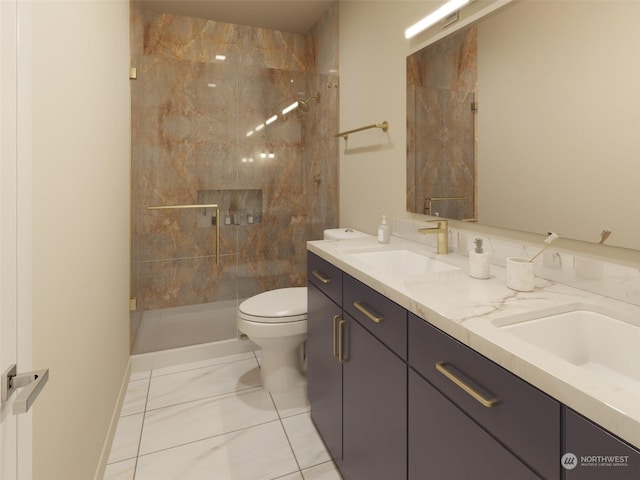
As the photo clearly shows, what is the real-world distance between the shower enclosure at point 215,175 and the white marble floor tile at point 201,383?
0.88ft

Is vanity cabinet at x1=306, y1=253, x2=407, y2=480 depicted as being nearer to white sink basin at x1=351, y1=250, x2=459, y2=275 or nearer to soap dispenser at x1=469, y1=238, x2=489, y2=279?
white sink basin at x1=351, y1=250, x2=459, y2=275

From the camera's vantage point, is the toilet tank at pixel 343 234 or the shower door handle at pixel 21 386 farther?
the toilet tank at pixel 343 234

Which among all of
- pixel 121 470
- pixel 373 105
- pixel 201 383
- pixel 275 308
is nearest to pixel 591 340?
pixel 275 308

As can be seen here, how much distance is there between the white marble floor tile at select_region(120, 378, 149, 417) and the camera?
6.76 ft

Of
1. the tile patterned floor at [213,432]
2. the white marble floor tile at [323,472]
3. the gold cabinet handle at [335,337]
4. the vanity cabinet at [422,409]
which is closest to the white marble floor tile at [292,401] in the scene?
the tile patterned floor at [213,432]

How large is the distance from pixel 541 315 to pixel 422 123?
119 centimetres

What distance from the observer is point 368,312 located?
1.24 metres

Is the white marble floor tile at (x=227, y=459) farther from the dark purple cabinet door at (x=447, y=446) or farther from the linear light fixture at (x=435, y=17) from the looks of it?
the linear light fixture at (x=435, y=17)

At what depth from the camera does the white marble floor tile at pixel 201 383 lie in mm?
2188

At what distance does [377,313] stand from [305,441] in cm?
99

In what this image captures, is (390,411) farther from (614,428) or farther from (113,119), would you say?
(113,119)

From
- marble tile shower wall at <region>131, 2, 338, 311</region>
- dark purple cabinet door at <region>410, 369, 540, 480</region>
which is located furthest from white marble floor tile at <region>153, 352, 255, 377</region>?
dark purple cabinet door at <region>410, 369, 540, 480</region>

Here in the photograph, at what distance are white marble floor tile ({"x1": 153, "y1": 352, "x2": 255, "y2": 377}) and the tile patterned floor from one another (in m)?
0.04

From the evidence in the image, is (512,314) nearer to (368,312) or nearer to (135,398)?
(368,312)
